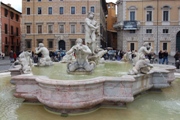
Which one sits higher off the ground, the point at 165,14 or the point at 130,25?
the point at 165,14

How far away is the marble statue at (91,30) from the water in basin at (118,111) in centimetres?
425

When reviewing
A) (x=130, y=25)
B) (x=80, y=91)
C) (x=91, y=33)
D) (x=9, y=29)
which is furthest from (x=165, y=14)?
(x=80, y=91)

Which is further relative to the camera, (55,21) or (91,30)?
(55,21)

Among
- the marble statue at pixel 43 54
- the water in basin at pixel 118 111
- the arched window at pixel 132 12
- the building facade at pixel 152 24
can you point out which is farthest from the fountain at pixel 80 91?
the arched window at pixel 132 12

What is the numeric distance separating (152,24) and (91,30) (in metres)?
27.2

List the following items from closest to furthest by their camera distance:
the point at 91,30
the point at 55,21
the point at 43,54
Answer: the point at 43,54 < the point at 91,30 < the point at 55,21

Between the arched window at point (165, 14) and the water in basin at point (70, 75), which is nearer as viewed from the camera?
the water in basin at point (70, 75)

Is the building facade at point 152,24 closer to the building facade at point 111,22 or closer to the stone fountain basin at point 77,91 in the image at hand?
the building facade at point 111,22

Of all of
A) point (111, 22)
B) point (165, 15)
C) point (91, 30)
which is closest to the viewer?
point (91, 30)

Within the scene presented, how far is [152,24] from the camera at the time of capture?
3516cm

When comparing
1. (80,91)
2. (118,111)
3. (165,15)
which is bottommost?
(118,111)

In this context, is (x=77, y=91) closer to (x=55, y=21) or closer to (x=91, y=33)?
(x=91, y=33)

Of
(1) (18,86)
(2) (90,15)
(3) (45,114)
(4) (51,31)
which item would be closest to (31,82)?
(1) (18,86)

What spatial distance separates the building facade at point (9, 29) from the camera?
36.8 metres
